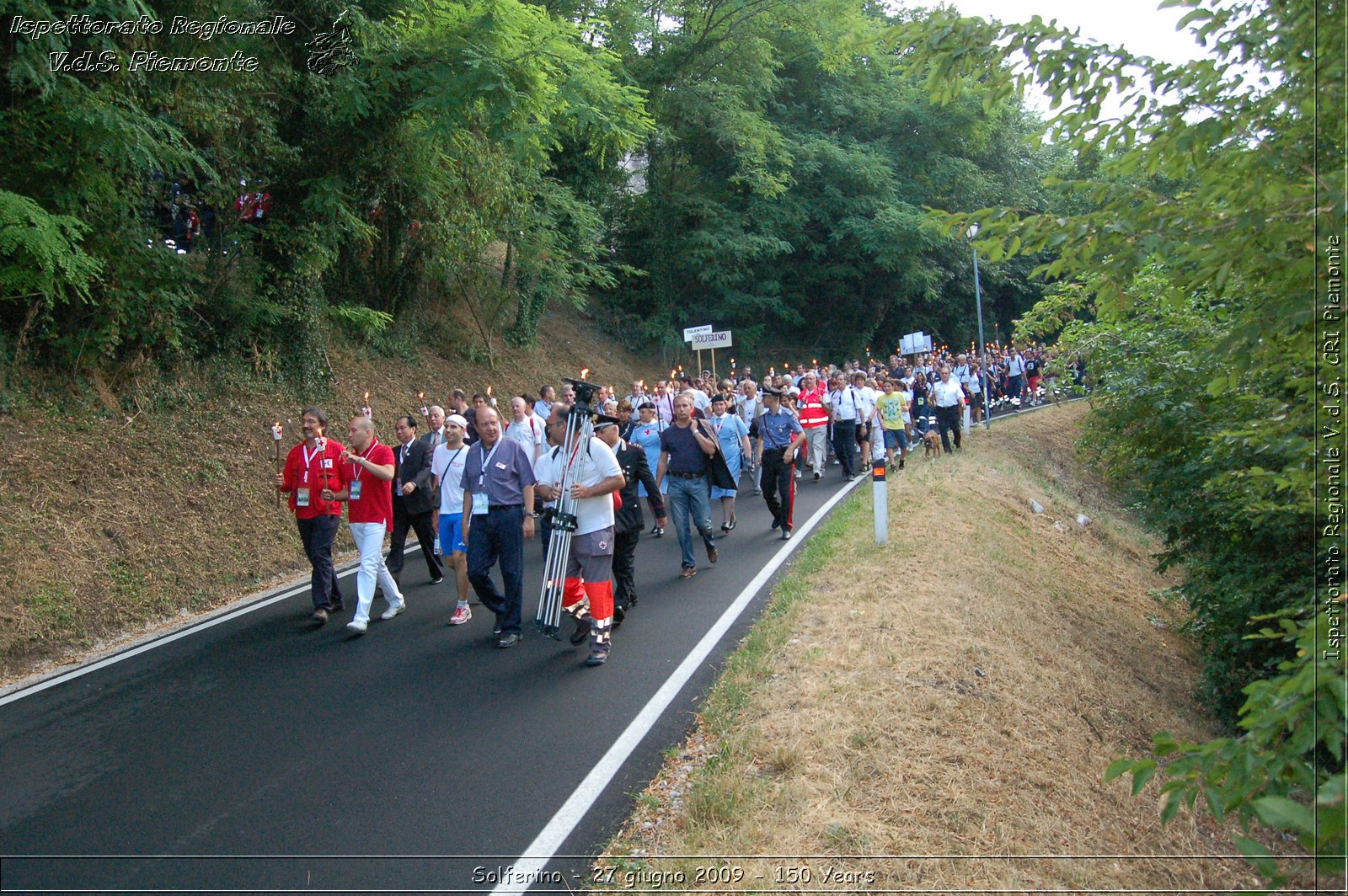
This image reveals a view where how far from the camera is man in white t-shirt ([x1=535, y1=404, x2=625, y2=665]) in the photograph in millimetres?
7234

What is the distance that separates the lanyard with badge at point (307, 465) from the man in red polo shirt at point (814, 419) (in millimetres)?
9653

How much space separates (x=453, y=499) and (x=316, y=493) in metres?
1.25

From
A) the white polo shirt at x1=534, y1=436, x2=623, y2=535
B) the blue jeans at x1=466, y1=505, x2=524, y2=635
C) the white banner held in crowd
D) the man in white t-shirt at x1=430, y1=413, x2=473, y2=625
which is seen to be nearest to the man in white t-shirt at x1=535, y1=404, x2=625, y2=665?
the white polo shirt at x1=534, y1=436, x2=623, y2=535

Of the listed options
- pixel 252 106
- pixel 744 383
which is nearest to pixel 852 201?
pixel 744 383

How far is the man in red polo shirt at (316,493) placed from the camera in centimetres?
877

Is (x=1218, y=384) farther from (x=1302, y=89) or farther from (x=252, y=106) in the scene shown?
(x=252, y=106)

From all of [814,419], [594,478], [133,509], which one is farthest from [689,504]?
[814,419]

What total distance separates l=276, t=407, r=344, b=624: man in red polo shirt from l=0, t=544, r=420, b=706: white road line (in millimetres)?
1284

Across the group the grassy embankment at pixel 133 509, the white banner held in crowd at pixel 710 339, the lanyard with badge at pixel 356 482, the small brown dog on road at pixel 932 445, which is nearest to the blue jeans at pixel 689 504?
the lanyard with badge at pixel 356 482

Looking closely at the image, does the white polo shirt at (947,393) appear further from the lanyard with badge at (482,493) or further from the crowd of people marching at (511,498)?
the lanyard with badge at (482,493)

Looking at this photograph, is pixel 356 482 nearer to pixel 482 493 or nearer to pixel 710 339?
pixel 482 493

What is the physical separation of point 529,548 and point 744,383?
637cm

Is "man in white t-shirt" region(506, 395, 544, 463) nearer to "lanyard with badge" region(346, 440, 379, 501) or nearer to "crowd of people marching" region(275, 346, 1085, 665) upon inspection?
"crowd of people marching" region(275, 346, 1085, 665)

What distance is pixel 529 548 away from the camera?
473 inches
